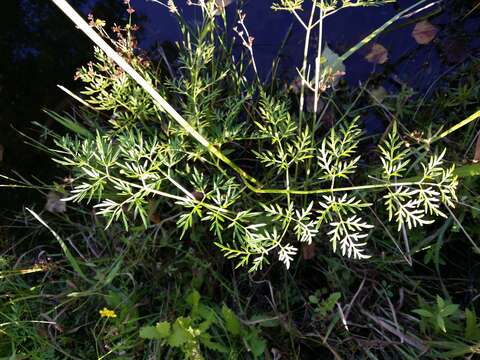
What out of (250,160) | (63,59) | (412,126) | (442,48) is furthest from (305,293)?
(63,59)

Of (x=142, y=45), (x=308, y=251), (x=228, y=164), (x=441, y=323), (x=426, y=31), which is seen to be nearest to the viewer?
(x=441, y=323)

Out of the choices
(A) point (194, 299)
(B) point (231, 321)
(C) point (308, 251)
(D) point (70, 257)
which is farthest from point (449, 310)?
(D) point (70, 257)

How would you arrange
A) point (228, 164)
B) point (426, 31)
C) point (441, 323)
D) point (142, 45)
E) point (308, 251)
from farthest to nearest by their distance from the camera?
point (142, 45), point (426, 31), point (308, 251), point (228, 164), point (441, 323)

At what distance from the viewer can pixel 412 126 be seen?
183 cm

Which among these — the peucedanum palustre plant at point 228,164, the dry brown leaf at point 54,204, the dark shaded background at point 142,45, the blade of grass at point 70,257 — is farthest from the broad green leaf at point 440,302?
the dry brown leaf at point 54,204

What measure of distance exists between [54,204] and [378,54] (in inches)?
59.4

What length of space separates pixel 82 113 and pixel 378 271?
1.40 meters

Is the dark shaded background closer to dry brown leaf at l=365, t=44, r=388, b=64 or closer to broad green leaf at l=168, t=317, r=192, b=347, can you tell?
dry brown leaf at l=365, t=44, r=388, b=64

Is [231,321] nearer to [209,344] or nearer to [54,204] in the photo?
[209,344]

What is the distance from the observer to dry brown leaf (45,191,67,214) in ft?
6.55

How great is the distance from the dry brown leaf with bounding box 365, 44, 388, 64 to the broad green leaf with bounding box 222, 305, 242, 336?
1.17 meters

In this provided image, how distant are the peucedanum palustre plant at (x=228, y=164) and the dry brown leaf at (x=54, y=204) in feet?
0.99

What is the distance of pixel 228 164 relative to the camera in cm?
155

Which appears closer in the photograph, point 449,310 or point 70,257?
point 449,310
